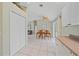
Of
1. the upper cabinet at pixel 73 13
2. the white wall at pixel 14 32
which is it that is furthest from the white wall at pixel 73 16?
the white wall at pixel 14 32

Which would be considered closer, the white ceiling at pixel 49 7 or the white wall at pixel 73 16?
the white wall at pixel 73 16

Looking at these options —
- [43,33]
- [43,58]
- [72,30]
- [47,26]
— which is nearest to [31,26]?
[47,26]

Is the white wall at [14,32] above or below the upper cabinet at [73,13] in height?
below

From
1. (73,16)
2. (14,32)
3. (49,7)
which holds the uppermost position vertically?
(49,7)

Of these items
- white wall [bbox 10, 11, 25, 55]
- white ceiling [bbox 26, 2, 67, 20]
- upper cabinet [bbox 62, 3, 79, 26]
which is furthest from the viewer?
white ceiling [bbox 26, 2, 67, 20]

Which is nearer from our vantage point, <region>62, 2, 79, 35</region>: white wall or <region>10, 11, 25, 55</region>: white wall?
<region>62, 2, 79, 35</region>: white wall

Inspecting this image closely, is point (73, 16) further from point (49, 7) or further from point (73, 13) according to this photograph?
point (49, 7)

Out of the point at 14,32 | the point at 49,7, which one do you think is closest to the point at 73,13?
the point at 14,32

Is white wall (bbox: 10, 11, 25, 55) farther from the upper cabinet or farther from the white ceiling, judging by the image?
the white ceiling

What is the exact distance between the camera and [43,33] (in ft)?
30.1

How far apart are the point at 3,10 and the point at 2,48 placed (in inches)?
23.2

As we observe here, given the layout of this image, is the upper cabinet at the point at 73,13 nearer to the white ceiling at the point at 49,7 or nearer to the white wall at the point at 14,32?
the white wall at the point at 14,32

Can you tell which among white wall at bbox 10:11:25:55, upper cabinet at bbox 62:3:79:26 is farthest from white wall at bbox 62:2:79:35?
white wall at bbox 10:11:25:55

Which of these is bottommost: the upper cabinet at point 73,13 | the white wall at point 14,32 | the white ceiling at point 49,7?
the white wall at point 14,32
